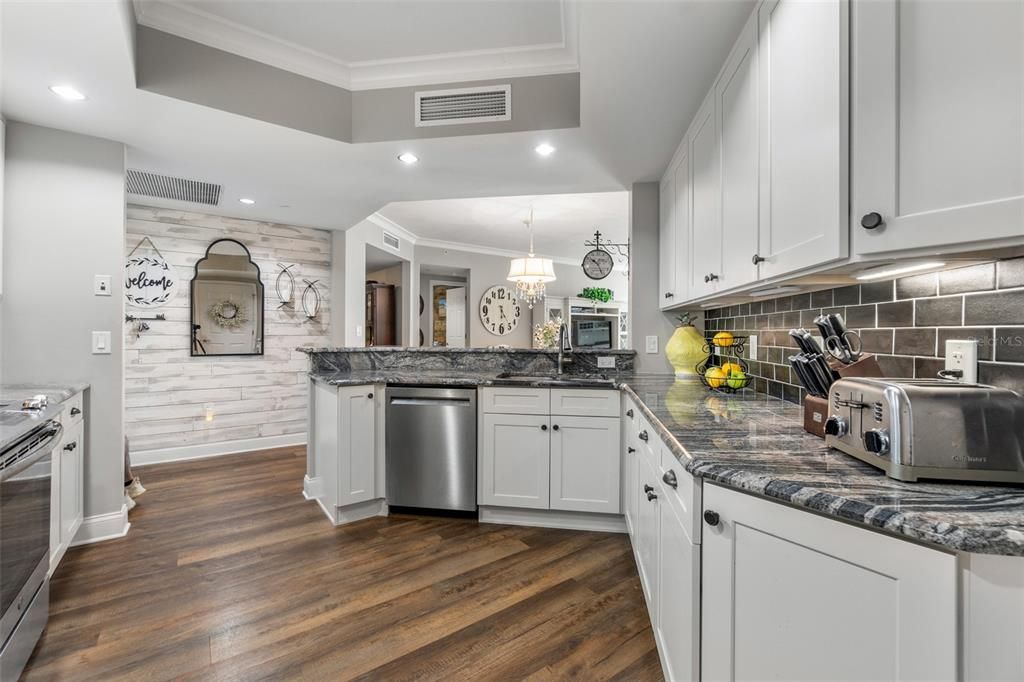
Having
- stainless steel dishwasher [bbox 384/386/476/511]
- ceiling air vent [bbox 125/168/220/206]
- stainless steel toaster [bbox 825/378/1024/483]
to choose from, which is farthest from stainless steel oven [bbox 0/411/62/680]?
stainless steel toaster [bbox 825/378/1024/483]

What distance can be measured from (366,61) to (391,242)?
3.50 meters

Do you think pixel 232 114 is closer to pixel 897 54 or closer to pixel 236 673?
pixel 236 673

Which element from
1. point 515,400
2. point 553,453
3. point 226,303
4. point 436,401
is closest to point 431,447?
point 436,401

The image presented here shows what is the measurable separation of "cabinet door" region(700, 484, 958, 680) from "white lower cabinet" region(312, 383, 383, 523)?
2151mm

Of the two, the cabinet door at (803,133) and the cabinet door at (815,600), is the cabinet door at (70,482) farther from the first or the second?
the cabinet door at (803,133)

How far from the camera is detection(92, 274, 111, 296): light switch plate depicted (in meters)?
2.42

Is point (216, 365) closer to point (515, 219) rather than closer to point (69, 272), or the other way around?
point (69, 272)

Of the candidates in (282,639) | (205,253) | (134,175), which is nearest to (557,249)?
(205,253)

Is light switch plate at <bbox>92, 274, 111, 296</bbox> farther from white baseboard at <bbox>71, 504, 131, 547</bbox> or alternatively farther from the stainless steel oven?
white baseboard at <bbox>71, 504, 131, 547</bbox>

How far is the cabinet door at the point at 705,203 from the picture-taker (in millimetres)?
1799

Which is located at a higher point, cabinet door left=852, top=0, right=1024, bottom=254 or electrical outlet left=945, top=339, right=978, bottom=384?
cabinet door left=852, top=0, right=1024, bottom=254

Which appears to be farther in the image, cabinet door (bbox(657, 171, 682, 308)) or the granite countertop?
cabinet door (bbox(657, 171, 682, 308))

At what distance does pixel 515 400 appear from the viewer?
8.72 feet

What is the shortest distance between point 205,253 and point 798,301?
461 cm
